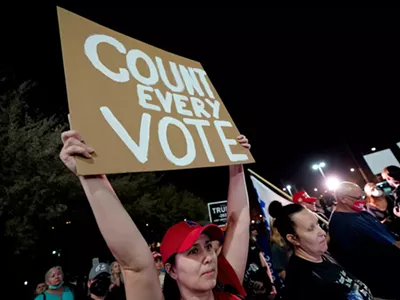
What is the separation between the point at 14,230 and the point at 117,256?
8043 mm

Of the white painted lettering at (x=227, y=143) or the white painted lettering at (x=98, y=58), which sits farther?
the white painted lettering at (x=227, y=143)

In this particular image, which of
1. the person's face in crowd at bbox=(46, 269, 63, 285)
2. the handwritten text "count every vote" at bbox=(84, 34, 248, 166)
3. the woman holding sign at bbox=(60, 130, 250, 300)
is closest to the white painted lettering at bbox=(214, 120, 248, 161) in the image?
the handwritten text "count every vote" at bbox=(84, 34, 248, 166)

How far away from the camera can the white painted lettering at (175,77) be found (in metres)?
2.34

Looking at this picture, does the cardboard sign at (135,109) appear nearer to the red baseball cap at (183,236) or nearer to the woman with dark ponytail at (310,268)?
the red baseball cap at (183,236)

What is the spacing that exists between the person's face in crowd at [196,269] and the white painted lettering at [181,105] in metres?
1.00

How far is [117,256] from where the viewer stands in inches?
58.8

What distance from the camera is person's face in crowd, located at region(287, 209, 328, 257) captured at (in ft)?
8.64

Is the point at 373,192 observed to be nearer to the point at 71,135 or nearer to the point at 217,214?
the point at 217,214

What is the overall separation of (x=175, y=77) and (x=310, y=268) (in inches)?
84.0

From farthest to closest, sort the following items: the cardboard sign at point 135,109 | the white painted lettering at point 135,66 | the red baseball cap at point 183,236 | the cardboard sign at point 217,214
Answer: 1. the cardboard sign at point 217,214
2. the white painted lettering at point 135,66
3. the red baseball cap at point 183,236
4. the cardboard sign at point 135,109

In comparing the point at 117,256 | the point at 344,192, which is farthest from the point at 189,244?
the point at 344,192

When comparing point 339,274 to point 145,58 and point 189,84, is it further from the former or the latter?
point 145,58

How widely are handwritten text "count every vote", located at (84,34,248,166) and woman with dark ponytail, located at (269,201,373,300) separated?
Result: 965mm

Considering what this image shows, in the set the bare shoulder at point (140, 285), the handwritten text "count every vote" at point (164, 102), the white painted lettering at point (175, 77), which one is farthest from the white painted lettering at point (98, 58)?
the bare shoulder at point (140, 285)
